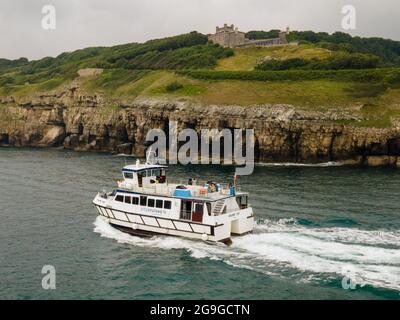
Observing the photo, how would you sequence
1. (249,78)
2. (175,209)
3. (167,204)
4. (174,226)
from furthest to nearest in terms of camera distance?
1. (249,78)
2. (167,204)
3. (175,209)
4. (174,226)

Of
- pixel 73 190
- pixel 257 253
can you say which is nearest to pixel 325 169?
pixel 73 190

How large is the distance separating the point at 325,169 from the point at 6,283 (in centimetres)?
6044

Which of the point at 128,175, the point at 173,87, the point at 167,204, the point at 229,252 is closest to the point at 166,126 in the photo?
the point at 173,87

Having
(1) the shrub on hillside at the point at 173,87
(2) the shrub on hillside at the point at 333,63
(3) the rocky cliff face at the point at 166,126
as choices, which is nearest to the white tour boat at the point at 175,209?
(3) the rocky cliff face at the point at 166,126

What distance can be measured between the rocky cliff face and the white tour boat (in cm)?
4920

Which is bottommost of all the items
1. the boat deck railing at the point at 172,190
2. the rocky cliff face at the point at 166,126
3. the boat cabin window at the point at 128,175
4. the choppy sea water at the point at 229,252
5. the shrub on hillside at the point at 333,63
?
the choppy sea water at the point at 229,252

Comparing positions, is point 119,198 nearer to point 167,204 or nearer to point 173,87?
point 167,204

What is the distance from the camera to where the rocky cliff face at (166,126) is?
91.6 m

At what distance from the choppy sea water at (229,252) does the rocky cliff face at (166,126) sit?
77.7ft

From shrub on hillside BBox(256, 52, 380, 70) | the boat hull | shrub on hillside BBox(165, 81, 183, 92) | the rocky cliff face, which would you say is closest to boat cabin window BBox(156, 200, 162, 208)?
the boat hull

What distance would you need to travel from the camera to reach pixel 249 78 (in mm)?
116938

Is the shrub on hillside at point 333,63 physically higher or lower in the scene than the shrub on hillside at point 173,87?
higher

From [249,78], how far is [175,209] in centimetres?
7698

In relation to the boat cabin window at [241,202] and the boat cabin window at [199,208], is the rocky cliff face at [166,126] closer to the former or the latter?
the boat cabin window at [241,202]
